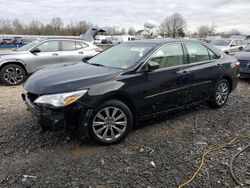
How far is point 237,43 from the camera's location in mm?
14250

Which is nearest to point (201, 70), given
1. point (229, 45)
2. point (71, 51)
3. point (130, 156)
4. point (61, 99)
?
point (130, 156)

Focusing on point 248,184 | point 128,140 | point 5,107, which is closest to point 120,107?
point 128,140

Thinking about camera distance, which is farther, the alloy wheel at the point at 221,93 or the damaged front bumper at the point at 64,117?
the alloy wheel at the point at 221,93

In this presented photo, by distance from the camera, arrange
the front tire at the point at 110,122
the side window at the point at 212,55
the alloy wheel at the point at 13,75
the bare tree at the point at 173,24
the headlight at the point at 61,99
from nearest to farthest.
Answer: the headlight at the point at 61,99 < the front tire at the point at 110,122 < the side window at the point at 212,55 < the alloy wheel at the point at 13,75 < the bare tree at the point at 173,24

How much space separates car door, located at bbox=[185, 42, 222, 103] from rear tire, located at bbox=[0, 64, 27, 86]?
17.9 feet

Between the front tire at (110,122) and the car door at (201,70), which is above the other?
the car door at (201,70)

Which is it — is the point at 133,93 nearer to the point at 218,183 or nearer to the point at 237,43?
the point at 218,183

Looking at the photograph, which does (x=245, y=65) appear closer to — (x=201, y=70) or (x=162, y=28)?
(x=201, y=70)

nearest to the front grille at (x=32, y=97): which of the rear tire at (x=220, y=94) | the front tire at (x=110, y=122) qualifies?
the front tire at (x=110, y=122)

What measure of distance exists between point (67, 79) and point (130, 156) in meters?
1.41

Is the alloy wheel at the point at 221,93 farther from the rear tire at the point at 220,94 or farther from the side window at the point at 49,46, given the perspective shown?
the side window at the point at 49,46

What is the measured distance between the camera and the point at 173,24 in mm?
64062

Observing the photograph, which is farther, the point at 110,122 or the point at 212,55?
the point at 212,55

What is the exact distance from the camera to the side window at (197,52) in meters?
4.55
